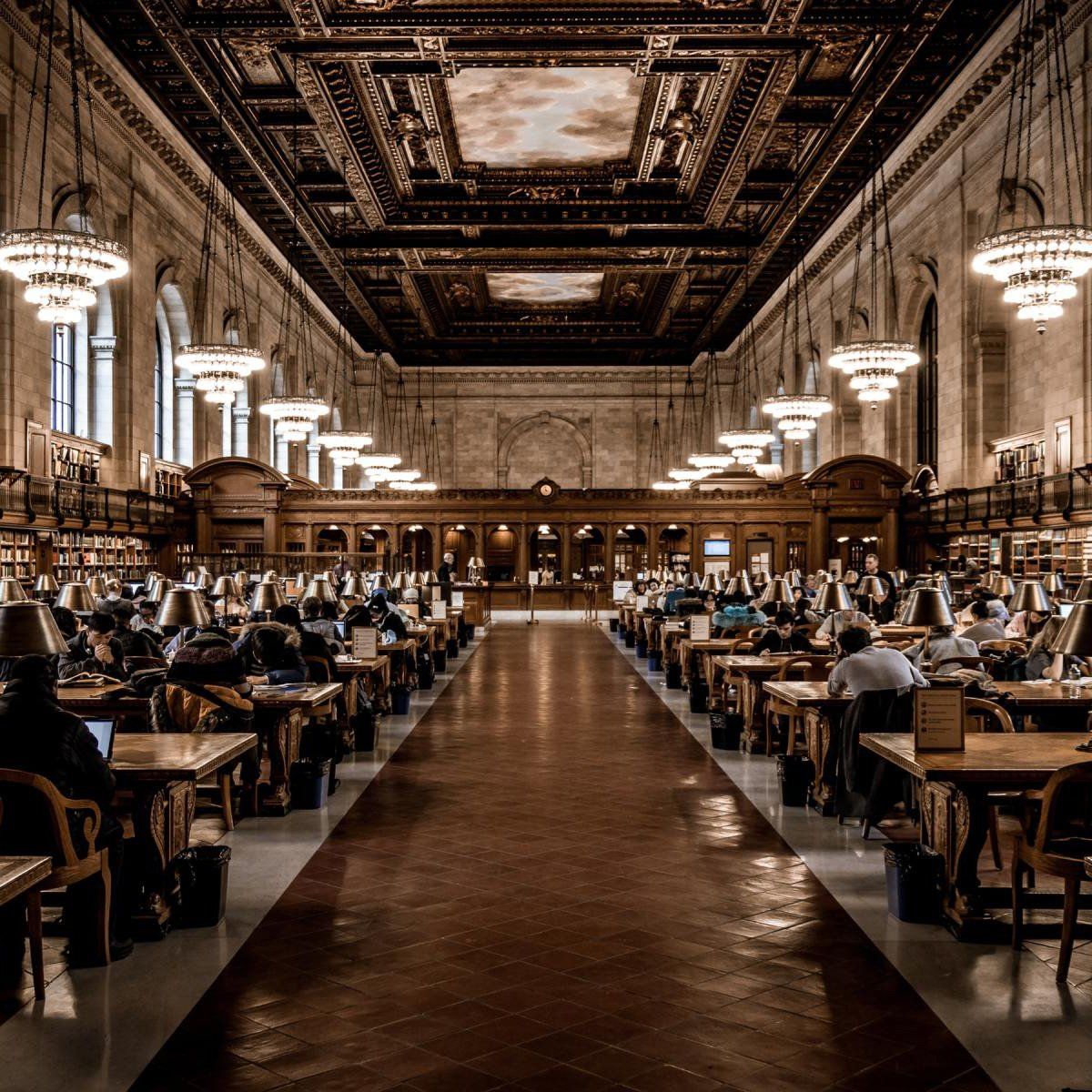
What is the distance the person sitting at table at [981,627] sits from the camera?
9281 mm

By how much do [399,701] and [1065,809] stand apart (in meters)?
7.97

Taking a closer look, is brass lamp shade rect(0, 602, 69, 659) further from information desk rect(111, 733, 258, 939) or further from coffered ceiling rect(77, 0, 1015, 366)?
coffered ceiling rect(77, 0, 1015, 366)

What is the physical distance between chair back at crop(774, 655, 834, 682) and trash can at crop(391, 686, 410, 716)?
15.2ft

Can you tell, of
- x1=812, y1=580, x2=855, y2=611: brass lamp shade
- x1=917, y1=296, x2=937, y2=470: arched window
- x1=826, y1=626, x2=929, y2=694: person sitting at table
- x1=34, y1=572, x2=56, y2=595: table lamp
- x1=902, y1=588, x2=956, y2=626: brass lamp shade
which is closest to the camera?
x1=826, y1=626, x2=929, y2=694: person sitting at table

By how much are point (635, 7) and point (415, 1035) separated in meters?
12.4

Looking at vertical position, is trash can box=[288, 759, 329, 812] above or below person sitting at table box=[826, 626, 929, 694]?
below

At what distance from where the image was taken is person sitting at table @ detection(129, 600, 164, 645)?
9609 mm

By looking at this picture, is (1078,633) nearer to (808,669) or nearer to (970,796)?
(970,796)

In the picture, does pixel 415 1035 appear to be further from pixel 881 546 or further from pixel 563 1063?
pixel 881 546

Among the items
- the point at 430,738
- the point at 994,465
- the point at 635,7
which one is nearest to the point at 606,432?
the point at 994,465

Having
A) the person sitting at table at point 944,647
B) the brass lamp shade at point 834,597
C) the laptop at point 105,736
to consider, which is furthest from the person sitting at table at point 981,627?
the laptop at point 105,736

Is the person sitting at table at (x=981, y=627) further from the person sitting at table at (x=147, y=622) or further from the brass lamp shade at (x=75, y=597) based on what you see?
the brass lamp shade at (x=75, y=597)

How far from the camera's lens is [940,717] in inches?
190

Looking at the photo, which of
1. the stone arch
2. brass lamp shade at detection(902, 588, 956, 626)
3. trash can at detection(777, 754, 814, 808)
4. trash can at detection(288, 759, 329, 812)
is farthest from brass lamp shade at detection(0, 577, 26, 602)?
the stone arch
